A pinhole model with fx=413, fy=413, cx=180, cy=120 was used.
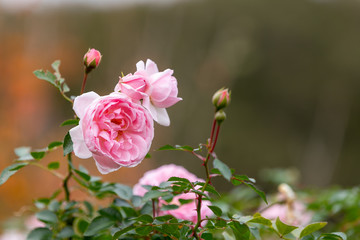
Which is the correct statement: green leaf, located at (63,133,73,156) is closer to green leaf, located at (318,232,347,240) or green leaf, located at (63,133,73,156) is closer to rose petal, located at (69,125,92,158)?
rose petal, located at (69,125,92,158)

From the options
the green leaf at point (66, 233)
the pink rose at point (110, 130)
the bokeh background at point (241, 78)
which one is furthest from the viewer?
the bokeh background at point (241, 78)

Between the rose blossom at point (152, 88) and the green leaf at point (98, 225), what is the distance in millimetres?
121

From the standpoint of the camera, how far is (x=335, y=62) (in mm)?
4070

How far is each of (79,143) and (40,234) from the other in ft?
0.50

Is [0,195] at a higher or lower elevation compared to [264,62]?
lower

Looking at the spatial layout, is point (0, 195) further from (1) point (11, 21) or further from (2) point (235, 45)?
(2) point (235, 45)

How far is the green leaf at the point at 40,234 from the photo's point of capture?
419 mm

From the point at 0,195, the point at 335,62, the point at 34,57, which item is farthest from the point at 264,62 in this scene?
the point at 0,195

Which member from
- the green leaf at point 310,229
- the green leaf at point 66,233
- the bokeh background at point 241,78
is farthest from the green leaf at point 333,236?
the bokeh background at point 241,78

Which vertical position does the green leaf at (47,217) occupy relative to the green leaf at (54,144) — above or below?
below

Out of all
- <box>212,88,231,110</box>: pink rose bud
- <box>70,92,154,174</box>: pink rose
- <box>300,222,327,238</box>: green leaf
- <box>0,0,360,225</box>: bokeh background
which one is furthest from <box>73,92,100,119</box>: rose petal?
<box>0,0,360,225</box>: bokeh background

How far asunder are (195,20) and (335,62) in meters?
1.56

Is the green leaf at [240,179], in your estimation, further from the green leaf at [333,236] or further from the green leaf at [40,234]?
the green leaf at [40,234]

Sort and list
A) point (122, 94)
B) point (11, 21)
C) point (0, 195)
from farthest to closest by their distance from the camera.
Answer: point (11, 21) < point (0, 195) < point (122, 94)
